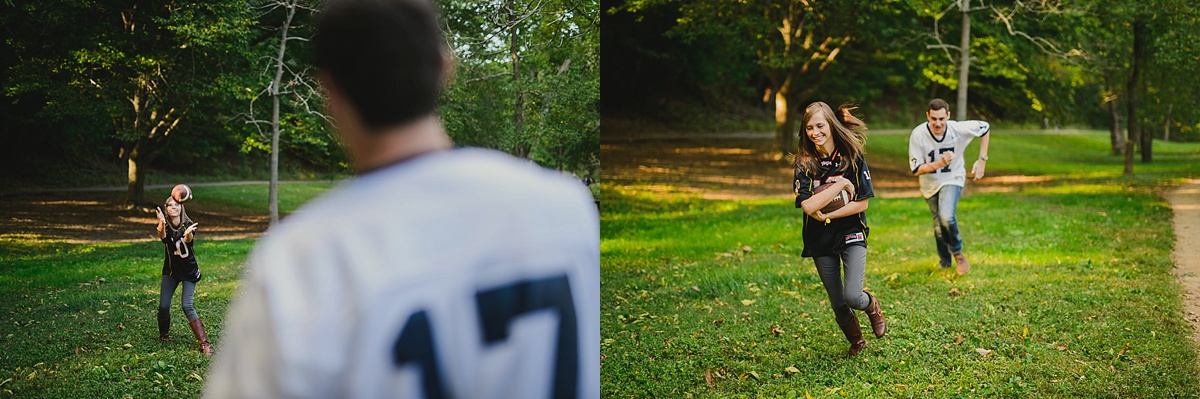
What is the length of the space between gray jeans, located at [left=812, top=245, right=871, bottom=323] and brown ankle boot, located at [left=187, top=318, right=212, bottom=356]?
3078mm

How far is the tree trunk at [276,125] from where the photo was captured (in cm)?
426

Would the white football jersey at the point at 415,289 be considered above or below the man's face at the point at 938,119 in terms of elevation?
below

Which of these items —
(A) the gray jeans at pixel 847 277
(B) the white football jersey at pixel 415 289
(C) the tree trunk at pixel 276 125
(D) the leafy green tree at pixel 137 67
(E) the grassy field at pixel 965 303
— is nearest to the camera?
(B) the white football jersey at pixel 415 289

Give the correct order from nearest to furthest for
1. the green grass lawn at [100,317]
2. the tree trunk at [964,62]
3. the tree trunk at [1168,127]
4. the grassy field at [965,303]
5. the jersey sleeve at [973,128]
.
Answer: the green grass lawn at [100,317] < the grassy field at [965,303] < the tree trunk at [1168,127] < the jersey sleeve at [973,128] < the tree trunk at [964,62]

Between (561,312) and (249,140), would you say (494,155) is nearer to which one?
(561,312)

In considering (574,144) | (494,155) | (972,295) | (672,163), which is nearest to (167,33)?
(574,144)

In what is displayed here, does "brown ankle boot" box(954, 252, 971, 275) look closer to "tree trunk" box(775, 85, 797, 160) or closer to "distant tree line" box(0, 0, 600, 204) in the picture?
"tree trunk" box(775, 85, 797, 160)

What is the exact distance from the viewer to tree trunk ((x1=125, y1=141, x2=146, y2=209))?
420 cm

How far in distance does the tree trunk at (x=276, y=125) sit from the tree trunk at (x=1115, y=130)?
5.55 metres

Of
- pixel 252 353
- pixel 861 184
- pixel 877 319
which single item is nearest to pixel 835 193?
pixel 861 184

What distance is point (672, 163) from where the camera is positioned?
12961mm

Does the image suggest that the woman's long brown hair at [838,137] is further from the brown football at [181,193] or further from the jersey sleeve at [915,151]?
the brown football at [181,193]

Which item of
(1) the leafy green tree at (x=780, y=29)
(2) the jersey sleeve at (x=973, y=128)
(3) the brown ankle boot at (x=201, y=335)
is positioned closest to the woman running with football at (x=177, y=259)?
(3) the brown ankle boot at (x=201, y=335)

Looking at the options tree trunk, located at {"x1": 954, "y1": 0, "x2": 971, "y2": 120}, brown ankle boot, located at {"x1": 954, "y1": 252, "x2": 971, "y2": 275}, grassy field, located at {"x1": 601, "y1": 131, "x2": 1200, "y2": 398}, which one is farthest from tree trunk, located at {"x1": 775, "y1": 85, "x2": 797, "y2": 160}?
brown ankle boot, located at {"x1": 954, "y1": 252, "x2": 971, "y2": 275}
